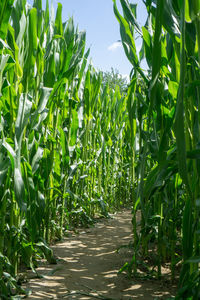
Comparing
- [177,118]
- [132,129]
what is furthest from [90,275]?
[177,118]

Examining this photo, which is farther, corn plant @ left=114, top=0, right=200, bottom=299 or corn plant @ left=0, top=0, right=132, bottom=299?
corn plant @ left=0, top=0, right=132, bottom=299

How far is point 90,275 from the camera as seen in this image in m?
2.01

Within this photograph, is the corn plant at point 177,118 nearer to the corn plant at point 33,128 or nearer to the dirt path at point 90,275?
the dirt path at point 90,275

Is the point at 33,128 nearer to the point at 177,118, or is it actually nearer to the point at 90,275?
the point at 90,275

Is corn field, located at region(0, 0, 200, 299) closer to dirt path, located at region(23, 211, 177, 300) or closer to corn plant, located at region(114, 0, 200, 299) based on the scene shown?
corn plant, located at region(114, 0, 200, 299)

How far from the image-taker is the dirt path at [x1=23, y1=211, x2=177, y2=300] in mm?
1686

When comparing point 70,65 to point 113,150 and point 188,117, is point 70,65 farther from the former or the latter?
point 113,150

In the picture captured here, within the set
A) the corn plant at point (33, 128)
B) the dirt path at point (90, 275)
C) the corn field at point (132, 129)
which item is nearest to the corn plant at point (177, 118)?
the corn field at point (132, 129)

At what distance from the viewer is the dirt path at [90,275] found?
1.69 meters

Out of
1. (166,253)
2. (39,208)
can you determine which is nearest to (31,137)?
(39,208)

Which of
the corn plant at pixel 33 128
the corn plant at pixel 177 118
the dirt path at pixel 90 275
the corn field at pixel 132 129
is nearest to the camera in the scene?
the corn plant at pixel 177 118

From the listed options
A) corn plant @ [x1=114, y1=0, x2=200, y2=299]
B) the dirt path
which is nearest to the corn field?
corn plant @ [x1=114, y1=0, x2=200, y2=299]

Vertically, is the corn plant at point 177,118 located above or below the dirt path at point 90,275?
above

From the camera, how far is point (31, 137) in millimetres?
1841
